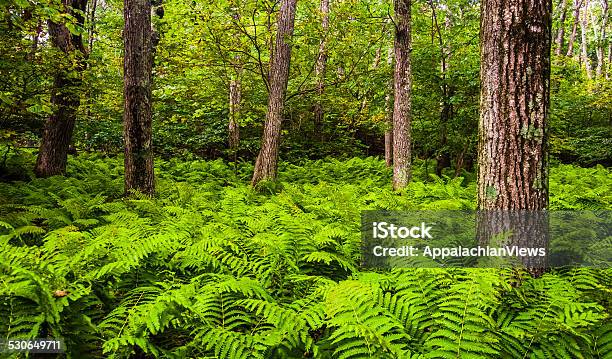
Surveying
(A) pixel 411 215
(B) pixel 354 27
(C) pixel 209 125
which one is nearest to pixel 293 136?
(C) pixel 209 125

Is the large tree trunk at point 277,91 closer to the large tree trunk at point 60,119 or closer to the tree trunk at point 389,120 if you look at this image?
the tree trunk at point 389,120

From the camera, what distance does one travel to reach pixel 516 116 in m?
3.38

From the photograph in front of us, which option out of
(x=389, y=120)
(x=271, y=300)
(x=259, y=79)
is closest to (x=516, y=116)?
(x=271, y=300)

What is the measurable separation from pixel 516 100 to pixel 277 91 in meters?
5.99

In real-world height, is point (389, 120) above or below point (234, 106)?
below

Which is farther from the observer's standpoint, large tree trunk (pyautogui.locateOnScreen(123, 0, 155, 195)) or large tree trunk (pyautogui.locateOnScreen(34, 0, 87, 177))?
large tree trunk (pyautogui.locateOnScreen(34, 0, 87, 177))

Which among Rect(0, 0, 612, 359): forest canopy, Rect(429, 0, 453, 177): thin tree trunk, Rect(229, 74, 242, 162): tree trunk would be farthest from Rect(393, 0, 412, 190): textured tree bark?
Rect(229, 74, 242, 162): tree trunk

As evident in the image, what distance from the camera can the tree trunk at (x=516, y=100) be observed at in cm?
335

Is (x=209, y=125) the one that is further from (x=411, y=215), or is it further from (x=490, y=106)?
(x=490, y=106)

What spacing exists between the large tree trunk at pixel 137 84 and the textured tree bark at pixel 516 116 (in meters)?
5.01

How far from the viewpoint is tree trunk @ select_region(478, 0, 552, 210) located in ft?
11.0

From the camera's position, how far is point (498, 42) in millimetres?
3430

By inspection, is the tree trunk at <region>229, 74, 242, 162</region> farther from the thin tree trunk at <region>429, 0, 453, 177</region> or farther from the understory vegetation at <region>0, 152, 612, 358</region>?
the understory vegetation at <region>0, 152, 612, 358</region>

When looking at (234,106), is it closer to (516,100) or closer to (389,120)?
(389,120)
